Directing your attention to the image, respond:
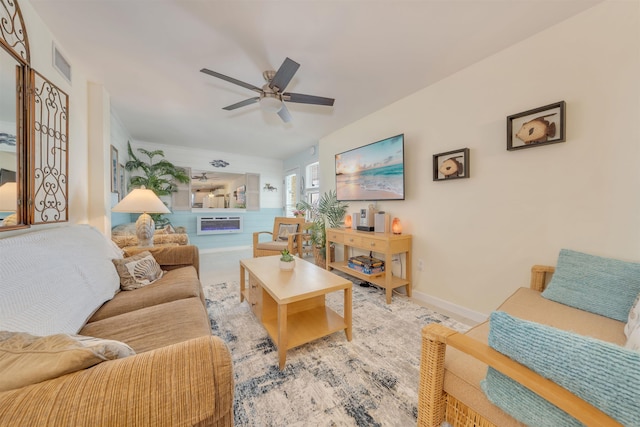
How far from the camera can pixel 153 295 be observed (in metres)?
1.56

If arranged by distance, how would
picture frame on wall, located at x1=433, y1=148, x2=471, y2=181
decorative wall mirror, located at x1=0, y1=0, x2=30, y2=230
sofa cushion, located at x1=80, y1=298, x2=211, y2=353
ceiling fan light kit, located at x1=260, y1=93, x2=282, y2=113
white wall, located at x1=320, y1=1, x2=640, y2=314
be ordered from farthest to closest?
picture frame on wall, located at x1=433, y1=148, x2=471, y2=181, ceiling fan light kit, located at x1=260, y1=93, x2=282, y2=113, white wall, located at x1=320, y1=1, x2=640, y2=314, decorative wall mirror, located at x1=0, y1=0, x2=30, y2=230, sofa cushion, located at x1=80, y1=298, x2=211, y2=353

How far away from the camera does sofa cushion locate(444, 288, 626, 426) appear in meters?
0.83

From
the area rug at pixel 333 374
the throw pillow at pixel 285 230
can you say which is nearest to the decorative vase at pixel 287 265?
the area rug at pixel 333 374

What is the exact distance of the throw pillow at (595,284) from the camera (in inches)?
49.2

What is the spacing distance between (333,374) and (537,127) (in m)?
2.38

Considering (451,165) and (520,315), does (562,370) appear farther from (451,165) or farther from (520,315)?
(451,165)

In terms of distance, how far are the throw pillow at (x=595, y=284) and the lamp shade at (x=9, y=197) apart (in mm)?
3427

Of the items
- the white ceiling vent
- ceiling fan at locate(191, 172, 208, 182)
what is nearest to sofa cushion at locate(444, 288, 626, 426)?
the white ceiling vent

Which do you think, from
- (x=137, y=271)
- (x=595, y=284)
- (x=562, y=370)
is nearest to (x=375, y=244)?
(x=595, y=284)

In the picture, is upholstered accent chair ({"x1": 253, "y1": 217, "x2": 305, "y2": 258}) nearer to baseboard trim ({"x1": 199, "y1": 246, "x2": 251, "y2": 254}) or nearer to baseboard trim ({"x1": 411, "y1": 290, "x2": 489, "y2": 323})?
baseboard trim ({"x1": 199, "y1": 246, "x2": 251, "y2": 254})

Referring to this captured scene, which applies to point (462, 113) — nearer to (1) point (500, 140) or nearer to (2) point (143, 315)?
(1) point (500, 140)

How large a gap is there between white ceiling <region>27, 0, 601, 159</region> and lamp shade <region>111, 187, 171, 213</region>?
3.92 feet

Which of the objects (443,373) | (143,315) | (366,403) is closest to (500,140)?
(443,373)

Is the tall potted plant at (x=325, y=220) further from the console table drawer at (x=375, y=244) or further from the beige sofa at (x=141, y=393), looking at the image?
the beige sofa at (x=141, y=393)
